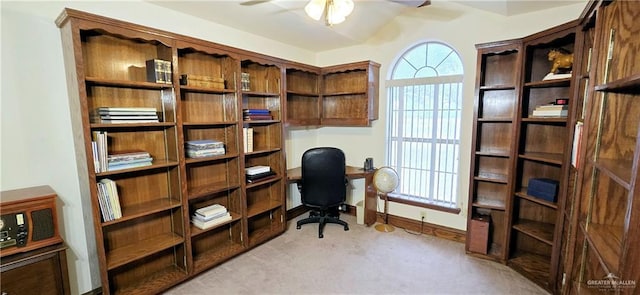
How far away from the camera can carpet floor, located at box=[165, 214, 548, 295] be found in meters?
2.34

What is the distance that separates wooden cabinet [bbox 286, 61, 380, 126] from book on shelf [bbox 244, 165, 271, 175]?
64 cm

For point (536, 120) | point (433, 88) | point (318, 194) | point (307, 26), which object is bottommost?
point (318, 194)

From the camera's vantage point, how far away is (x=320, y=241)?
10.5ft

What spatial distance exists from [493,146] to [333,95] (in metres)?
2.05

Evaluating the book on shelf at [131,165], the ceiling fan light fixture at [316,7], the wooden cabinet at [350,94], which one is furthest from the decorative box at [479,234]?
the book on shelf at [131,165]

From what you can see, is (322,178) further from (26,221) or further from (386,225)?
(26,221)

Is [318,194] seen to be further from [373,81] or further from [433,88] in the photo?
[433,88]

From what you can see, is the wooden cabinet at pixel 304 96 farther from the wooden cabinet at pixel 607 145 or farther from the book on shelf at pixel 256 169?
the wooden cabinet at pixel 607 145

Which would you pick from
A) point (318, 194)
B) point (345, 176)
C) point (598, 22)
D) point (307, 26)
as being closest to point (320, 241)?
point (318, 194)

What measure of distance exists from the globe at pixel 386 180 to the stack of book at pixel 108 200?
2601 mm

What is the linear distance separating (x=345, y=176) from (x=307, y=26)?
179 cm

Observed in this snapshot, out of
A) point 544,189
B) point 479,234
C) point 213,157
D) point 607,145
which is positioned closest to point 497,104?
point 544,189

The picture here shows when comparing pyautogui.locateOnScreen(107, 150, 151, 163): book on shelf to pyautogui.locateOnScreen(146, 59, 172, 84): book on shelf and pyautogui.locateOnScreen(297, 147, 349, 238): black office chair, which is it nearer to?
pyautogui.locateOnScreen(146, 59, 172, 84): book on shelf

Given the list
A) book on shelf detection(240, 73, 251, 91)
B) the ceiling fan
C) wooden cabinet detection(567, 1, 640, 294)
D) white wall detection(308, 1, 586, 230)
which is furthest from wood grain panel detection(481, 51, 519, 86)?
book on shelf detection(240, 73, 251, 91)
